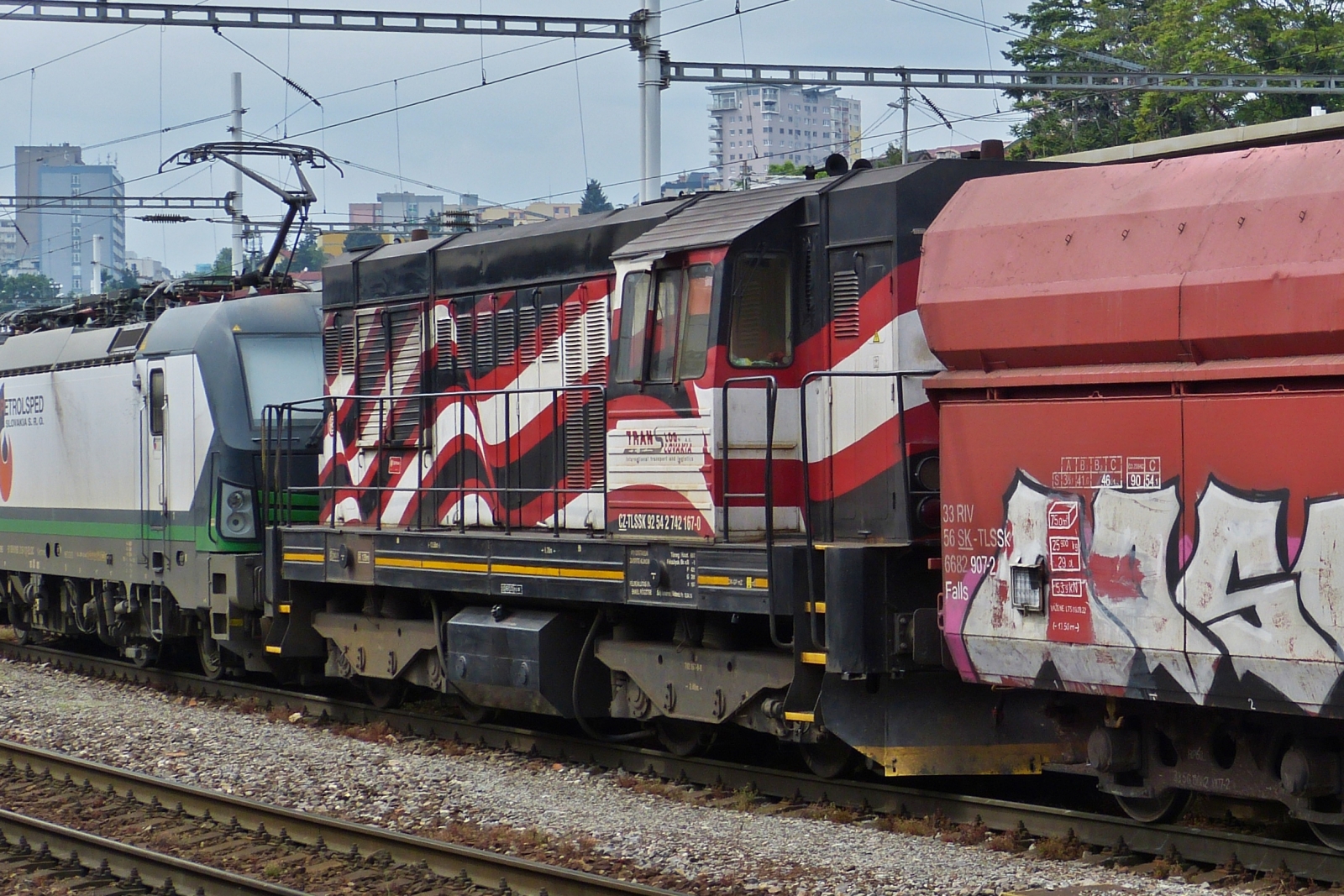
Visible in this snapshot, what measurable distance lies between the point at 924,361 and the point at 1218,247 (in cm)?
212

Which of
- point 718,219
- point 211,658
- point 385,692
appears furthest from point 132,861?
point 211,658

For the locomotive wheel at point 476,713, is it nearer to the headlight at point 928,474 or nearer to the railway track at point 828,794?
the railway track at point 828,794

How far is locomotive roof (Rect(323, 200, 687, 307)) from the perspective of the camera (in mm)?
11359

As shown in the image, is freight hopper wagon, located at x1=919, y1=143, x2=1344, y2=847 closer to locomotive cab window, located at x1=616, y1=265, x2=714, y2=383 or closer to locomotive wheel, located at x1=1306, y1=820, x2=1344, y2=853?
locomotive wheel, located at x1=1306, y1=820, x2=1344, y2=853

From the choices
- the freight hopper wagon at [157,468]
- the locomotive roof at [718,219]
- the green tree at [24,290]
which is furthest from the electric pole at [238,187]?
the green tree at [24,290]

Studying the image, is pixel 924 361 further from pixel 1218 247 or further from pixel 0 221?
pixel 0 221

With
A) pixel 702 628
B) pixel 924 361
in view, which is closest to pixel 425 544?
pixel 702 628

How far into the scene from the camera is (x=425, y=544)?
1219cm

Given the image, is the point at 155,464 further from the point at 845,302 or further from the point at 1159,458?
the point at 1159,458

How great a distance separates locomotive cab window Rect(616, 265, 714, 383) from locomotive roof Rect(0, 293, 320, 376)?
6481 millimetres

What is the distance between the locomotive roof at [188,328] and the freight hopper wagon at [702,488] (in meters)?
3.23

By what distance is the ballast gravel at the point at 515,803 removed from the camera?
26.3 ft

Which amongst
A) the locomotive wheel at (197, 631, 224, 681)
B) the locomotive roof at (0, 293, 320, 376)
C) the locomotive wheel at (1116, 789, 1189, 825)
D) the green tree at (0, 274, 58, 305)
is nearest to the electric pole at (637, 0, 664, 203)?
the locomotive roof at (0, 293, 320, 376)

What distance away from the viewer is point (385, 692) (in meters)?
14.0
